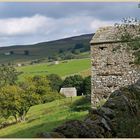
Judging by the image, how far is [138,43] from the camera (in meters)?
8.83

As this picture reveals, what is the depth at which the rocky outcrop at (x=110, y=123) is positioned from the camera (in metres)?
5.75

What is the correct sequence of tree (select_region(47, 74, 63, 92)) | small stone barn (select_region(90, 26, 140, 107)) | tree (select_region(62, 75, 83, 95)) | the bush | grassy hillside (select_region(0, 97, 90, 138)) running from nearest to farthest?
grassy hillside (select_region(0, 97, 90, 138)), small stone barn (select_region(90, 26, 140, 107)), the bush, tree (select_region(62, 75, 83, 95)), tree (select_region(47, 74, 63, 92))

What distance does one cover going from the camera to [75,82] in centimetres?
7962

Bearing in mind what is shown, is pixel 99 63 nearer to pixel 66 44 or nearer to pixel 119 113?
pixel 119 113

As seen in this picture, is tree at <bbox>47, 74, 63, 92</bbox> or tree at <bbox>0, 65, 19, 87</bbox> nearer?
tree at <bbox>47, 74, 63, 92</bbox>

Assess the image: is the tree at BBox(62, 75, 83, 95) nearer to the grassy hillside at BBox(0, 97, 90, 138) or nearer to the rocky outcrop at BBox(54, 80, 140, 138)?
the grassy hillside at BBox(0, 97, 90, 138)

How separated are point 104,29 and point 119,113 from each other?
Result: 54.7 ft

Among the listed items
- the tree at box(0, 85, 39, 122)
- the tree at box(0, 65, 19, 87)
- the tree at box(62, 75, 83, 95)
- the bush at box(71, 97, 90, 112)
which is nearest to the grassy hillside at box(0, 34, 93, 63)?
the tree at box(0, 65, 19, 87)

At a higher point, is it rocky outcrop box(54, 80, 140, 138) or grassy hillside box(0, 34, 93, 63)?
rocky outcrop box(54, 80, 140, 138)

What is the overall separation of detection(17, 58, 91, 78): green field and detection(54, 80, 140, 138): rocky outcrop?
3224 inches

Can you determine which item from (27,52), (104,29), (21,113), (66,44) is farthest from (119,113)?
(66,44)

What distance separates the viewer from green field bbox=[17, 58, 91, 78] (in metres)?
95.2

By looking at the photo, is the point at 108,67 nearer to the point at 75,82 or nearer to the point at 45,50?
the point at 75,82

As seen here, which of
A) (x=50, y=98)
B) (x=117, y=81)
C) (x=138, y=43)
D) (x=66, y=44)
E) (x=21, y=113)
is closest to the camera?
(x=138, y=43)
